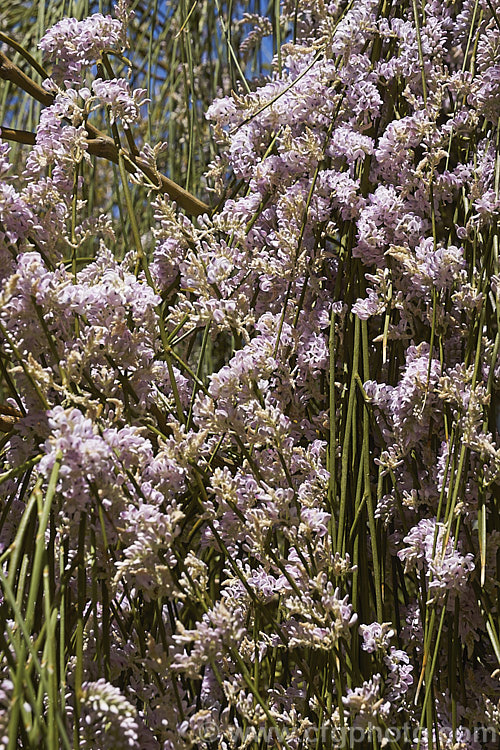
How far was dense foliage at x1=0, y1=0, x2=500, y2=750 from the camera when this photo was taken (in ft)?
1.81

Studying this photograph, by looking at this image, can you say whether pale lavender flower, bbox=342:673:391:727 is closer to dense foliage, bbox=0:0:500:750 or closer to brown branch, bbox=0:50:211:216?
dense foliage, bbox=0:0:500:750

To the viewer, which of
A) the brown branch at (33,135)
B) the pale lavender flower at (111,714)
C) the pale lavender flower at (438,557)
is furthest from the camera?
the brown branch at (33,135)

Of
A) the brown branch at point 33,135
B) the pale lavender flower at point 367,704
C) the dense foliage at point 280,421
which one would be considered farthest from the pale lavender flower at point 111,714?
the brown branch at point 33,135

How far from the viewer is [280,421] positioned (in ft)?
2.02

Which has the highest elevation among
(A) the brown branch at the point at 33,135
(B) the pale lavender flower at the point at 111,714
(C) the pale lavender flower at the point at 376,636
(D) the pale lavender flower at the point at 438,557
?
(A) the brown branch at the point at 33,135

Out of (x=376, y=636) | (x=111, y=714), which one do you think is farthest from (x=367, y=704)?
(x=111, y=714)

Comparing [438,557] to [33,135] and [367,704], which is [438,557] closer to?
[367,704]

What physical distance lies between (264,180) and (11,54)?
3.22 ft

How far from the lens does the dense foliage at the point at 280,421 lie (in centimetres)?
55

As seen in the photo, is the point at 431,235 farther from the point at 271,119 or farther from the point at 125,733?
the point at 125,733

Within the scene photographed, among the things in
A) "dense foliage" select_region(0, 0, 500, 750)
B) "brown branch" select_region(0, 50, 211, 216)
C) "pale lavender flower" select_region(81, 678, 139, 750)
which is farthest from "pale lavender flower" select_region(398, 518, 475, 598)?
"brown branch" select_region(0, 50, 211, 216)

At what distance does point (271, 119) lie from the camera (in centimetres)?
81

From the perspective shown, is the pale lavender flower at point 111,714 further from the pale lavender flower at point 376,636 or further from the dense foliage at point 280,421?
the pale lavender flower at point 376,636

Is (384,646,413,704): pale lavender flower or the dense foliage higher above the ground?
the dense foliage
